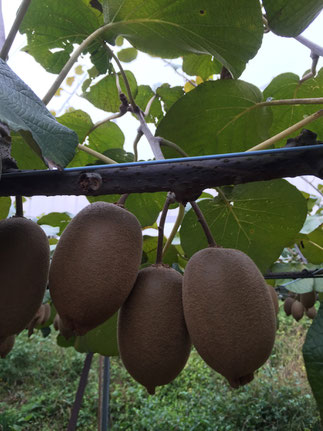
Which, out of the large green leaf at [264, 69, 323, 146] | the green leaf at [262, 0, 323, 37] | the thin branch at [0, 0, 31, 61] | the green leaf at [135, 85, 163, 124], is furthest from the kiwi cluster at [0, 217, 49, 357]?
the green leaf at [135, 85, 163, 124]

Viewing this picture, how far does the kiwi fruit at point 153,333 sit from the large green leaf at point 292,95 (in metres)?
0.53

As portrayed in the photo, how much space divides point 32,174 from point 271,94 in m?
0.73

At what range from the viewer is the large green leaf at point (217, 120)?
764mm

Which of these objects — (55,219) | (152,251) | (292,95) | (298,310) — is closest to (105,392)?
(298,310)

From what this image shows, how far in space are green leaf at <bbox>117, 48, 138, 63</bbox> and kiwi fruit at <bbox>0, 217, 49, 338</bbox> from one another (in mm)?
1073

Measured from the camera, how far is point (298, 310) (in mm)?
1997

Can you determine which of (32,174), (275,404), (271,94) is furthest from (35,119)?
(275,404)

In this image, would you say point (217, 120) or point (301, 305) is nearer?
point (217, 120)

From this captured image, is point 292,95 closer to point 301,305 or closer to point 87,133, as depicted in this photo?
point 87,133

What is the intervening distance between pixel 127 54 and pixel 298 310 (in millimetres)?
1360

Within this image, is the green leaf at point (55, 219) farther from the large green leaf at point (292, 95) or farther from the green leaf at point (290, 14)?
the green leaf at point (290, 14)

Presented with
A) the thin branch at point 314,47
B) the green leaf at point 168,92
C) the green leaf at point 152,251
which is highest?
the thin branch at point 314,47

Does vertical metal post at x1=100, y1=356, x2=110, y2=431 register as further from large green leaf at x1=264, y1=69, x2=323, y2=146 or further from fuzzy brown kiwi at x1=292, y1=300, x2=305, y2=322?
large green leaf at x1=264, y1=69, x2=323, y2=146

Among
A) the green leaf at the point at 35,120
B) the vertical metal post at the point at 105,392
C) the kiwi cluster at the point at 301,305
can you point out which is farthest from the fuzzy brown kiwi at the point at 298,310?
the green leaf at the point at 35,120
